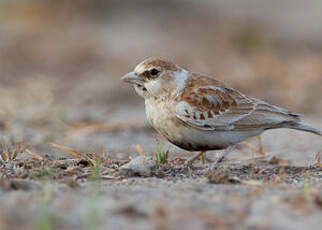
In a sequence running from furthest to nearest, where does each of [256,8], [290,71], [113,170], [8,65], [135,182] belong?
[256,8] < [8,65] < [290,71] < [113,170] < [135,182]

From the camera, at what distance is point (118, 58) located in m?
13.1

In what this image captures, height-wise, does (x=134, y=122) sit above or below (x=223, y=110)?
above

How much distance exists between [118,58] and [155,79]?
7.42 metres

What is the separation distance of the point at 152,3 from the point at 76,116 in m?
10.9

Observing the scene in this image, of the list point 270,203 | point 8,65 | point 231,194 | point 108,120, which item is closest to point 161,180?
point 231,194

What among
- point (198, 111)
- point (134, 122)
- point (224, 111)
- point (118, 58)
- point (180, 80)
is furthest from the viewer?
point (118, 58)

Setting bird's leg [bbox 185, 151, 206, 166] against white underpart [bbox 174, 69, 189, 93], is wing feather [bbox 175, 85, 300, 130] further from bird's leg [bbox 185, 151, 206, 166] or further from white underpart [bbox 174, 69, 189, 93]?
bird's leg [bbox 185, 151, 206, 166]

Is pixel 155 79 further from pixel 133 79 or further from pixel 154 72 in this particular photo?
pixel 133 79

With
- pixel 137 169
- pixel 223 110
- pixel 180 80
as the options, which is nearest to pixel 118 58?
pixel 180 80

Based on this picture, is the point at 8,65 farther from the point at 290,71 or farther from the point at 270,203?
the point at 270,203

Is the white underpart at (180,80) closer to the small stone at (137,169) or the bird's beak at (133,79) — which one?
the bird's beak at (133,79)

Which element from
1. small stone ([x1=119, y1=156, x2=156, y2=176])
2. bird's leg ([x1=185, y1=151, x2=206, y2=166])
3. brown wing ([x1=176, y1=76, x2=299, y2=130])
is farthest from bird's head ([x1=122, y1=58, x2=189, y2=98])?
small stone ([x1=119, y1=156, x2=156, y2=176])

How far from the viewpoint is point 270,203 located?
377 centimetres

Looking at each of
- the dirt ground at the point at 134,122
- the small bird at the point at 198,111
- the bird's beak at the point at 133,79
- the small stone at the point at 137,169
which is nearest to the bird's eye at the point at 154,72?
the small bird at the point at 198,111
